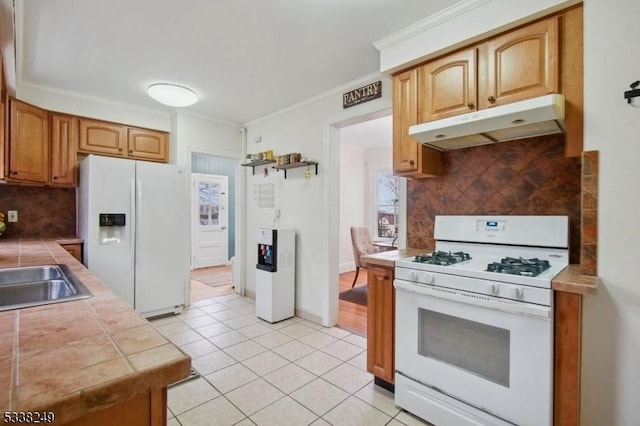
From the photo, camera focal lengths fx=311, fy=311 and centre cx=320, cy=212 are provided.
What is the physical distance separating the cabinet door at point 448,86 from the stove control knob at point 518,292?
3.50ft

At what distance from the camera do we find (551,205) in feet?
6.07

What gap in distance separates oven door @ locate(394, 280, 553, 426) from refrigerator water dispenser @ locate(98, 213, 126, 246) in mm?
2819

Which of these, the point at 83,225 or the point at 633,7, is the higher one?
the point at 633,7

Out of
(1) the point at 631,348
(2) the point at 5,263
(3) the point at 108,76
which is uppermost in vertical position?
(3) the point at 108,76

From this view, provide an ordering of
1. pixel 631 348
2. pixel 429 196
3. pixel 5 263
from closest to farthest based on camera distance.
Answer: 1. pixel 631 348
2. pixel 5 263
3. pixel 429 196

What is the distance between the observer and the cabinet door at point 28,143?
2.86 meters

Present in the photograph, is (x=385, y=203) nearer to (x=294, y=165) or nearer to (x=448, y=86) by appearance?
(x=294, y=165)

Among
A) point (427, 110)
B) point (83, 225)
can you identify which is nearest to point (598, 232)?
point (427, 110)

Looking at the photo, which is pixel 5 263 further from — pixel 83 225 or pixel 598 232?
pixel 598 232

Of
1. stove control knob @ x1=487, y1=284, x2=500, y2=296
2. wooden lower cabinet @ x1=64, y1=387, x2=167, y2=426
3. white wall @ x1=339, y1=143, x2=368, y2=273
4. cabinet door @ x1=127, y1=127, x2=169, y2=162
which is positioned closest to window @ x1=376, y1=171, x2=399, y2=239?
white wall @ x1=339, y1=143, x2=368, y2=273

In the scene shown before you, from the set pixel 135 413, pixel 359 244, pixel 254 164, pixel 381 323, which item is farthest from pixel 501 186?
pixel 359 244

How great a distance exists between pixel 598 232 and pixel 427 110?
116cm

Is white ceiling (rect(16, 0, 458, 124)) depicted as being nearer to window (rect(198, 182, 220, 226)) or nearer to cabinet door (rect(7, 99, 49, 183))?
cabinet door (rect(7, 99, 49, 183))

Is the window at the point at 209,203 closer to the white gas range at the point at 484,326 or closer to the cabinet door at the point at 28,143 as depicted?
the cabinet door at the point at 28,143
